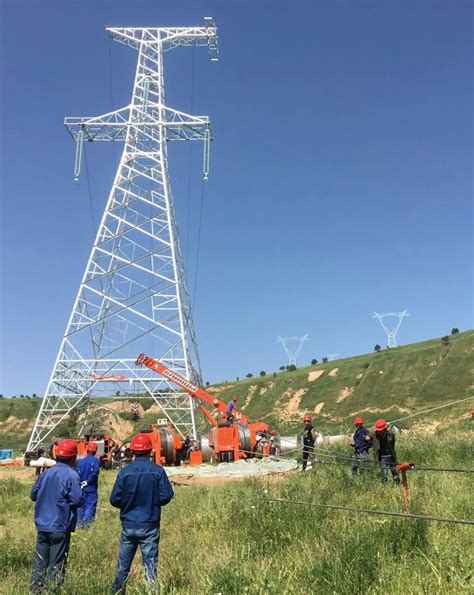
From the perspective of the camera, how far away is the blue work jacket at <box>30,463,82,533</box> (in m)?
5.57

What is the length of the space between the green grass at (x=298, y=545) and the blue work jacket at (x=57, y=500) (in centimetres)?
52

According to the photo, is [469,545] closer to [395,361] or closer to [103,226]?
[103,226]

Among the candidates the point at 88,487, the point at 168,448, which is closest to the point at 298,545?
the point at 88,487

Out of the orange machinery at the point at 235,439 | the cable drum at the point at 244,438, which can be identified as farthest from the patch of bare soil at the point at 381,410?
the cable drum at the point at 244,438

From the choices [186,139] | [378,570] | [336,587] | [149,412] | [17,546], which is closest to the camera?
[336,587]

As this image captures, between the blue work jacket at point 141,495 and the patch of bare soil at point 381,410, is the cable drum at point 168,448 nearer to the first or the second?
the blue work jacket at point 141,495

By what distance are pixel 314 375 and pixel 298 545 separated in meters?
Result: 73.3

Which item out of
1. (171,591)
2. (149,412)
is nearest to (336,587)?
(171,591)

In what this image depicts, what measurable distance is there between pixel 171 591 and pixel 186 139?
2719 centimetres

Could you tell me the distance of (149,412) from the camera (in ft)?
224

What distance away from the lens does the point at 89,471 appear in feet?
32.8

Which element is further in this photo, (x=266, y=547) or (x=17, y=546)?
(x=17, y=546)

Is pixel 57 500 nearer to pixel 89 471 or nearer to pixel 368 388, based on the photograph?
pixel 89 471

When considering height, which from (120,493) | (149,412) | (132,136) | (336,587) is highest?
(132,136)
